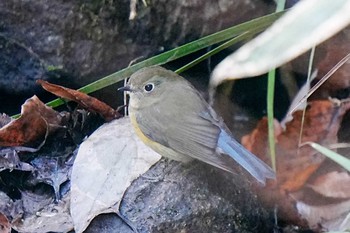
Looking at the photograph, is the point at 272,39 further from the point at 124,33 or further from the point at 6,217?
the point at 124,33

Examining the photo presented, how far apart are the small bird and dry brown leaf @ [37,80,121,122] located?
125 mm

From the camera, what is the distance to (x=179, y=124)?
3562mm

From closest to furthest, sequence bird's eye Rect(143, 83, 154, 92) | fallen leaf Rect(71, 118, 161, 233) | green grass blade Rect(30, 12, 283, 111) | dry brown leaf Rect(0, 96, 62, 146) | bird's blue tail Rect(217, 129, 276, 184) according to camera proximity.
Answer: fallen leaf Rect(71, 118, 161, 233), bird's blue tail Rect(217, 129, 276, 184), green grass blade Rect(30, 12, 283, 111), dry brown leaf Rect(0, 96, 62, 146), bird's eye Rect(143, 83, 154, 92)

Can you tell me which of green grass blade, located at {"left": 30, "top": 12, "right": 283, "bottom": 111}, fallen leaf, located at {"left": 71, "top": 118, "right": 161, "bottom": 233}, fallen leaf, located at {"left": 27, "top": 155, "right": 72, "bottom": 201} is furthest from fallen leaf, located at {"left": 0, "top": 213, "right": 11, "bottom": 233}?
green grass blade, located at {"left": 30, "top": 12, "right": 283, "bottom": 111}

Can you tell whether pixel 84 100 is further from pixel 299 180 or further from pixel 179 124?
pixel 299 180

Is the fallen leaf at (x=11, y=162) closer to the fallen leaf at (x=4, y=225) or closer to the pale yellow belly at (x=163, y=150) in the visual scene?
the fallen leaf at (x=4, y=225)

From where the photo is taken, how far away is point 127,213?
118 inches

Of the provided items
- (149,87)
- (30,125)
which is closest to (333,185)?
(149,87)

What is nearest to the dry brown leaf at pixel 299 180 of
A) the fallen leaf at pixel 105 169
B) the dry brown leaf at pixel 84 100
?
the fallen leaf at pixel 105 169

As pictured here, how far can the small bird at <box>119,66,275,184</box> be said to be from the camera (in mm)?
3264

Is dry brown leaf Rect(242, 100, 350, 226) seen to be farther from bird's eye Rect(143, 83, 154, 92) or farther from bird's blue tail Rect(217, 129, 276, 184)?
bird's eye Rect(143, 83, 154, 92)

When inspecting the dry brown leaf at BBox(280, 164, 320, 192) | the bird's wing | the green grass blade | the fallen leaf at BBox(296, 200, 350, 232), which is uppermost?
the green grass blade

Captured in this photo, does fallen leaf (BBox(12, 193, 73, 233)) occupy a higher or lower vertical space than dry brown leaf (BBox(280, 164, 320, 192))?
higher

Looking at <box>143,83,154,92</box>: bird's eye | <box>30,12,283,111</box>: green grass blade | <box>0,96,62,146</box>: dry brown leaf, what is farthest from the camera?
<box>143,83,154,92</box>: bird's eye
